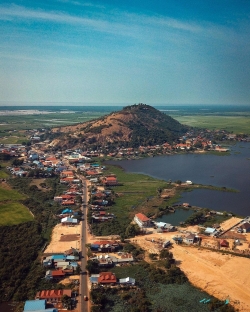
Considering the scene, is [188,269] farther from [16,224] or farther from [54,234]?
[16,224]

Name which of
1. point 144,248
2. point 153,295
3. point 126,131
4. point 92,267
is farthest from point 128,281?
point 126,131

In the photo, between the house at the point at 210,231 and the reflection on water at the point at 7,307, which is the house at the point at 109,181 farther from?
the reflection on water at the point at 7,307

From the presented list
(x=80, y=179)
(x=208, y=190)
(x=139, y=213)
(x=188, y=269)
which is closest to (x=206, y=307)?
(x=188, y=269)

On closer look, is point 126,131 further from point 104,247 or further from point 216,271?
point 216,271

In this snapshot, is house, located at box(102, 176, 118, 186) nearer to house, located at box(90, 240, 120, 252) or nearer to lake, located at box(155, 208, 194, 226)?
lake, located at box(155, 208, 194, 226)

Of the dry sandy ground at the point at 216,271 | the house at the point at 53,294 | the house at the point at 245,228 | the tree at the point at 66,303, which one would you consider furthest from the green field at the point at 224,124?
the tree at the point at 66,303

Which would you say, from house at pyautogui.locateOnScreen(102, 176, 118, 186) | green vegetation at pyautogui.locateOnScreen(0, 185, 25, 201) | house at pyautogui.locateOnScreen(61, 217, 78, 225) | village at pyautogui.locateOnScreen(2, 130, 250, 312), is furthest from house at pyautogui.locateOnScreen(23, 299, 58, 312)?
house at pyautogui.locateOnScreen(102, 176, 118, 186)
